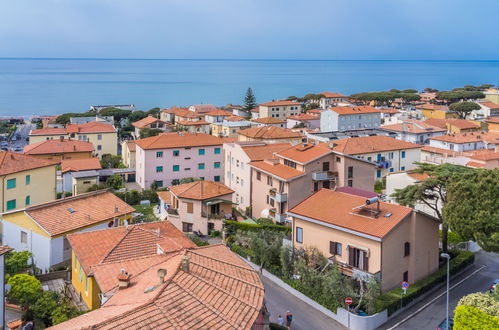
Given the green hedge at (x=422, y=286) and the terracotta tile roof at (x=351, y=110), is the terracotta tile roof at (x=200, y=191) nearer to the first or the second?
the green hedge at (x=422, y=286)

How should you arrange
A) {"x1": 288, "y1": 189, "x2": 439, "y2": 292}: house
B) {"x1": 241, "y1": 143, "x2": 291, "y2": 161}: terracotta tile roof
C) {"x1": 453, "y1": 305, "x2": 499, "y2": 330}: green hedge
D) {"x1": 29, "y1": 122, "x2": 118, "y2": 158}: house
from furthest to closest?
{"x1": 29, "y1": 122, "x2": 118, "y2": 158}: house
{"x1": 241, "y1": 143, "x2": 291, "y2": 161}: terracotta tile roof
{"x1": 288, "y1": 189, "x2": 439, "y2": 292}: house
{"x1": 453, "y1": 305, "x2": 499, "y2": 330}: green hedge

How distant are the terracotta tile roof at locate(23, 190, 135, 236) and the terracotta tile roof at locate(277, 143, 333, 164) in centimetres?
1439

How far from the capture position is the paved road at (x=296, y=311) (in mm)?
22953

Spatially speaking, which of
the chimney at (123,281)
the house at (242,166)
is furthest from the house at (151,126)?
the chimney at (123,281)

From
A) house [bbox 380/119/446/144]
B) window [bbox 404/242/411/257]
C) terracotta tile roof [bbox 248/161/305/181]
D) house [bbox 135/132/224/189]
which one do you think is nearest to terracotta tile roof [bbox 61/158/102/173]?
house [bbox 135/132/224/189]

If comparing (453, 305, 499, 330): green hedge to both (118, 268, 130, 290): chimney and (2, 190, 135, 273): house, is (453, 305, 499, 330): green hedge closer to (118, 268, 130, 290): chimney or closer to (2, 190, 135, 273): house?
(118, 268, 130, 290): chimney

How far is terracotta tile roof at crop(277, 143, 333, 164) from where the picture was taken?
1527 inches

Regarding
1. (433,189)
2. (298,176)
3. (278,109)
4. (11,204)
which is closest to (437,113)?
(278,109)

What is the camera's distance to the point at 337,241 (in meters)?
26.3

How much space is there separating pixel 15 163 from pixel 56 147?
2185 centimetres

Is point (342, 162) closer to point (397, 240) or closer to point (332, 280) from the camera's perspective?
point (397, 240)

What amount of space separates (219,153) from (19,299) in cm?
3758

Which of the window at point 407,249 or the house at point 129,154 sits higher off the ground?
the house at point 129,154

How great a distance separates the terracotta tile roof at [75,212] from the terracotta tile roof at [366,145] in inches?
977
